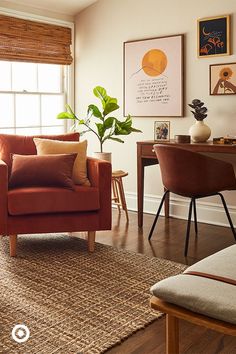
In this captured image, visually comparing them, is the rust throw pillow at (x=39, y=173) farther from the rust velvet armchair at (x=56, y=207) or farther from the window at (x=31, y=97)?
the window at (x=31, y=97)

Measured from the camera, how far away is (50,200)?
3297 millimetres

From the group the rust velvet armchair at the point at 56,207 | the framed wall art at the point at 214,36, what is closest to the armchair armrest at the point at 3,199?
the rust velvet armchair at the point at 56,207

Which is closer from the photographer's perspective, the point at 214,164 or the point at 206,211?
the point at 214,164

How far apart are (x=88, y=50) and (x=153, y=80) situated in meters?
1.01

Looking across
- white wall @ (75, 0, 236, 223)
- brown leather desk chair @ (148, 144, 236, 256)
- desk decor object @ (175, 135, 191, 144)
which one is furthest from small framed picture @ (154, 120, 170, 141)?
brown leather desk chair @ (148, 144, 236, 256)

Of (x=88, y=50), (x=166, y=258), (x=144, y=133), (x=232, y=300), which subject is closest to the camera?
(x=232, y=300)

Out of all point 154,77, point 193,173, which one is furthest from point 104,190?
point 154,77

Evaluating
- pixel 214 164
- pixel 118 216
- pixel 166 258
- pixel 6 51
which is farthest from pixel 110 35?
pixel 166 258

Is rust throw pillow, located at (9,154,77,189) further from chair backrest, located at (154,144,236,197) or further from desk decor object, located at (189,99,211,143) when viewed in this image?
desk decor object, located at (189,99,211,143)

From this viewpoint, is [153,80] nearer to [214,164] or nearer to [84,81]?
[84,81]

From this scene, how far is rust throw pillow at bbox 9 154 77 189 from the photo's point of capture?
135 inches

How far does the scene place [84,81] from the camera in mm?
5371

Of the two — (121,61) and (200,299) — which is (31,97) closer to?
(121,61)

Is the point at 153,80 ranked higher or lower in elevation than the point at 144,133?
higher
